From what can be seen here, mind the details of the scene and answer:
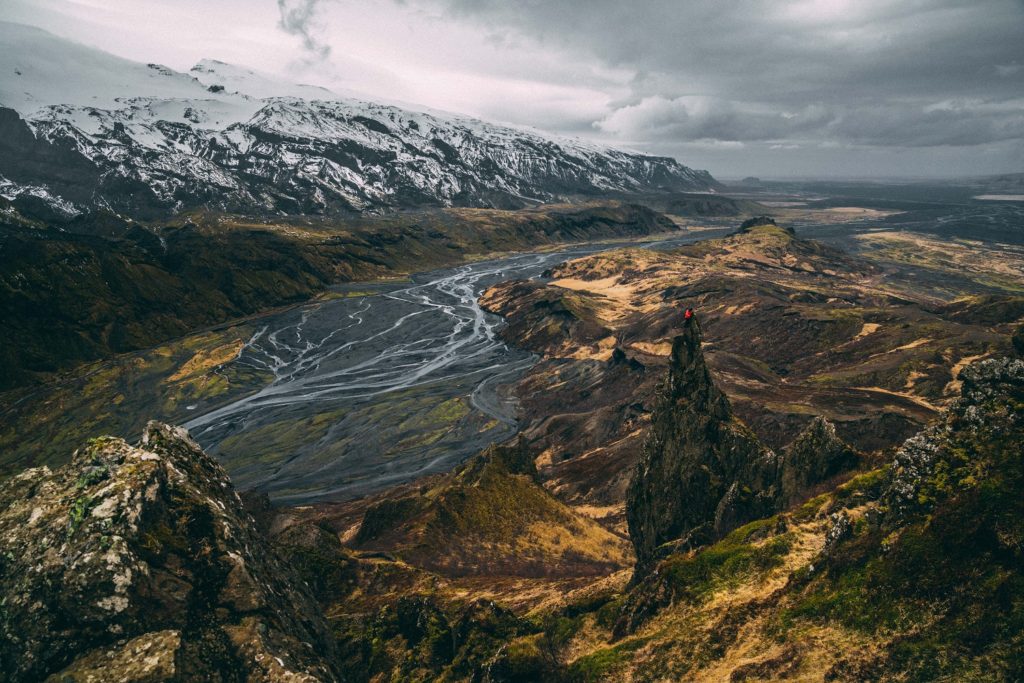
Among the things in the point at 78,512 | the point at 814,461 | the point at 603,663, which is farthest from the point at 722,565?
the point at 78,512

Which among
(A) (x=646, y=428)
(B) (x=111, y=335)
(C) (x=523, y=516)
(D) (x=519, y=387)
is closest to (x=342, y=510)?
(C) (x=523, y=516)

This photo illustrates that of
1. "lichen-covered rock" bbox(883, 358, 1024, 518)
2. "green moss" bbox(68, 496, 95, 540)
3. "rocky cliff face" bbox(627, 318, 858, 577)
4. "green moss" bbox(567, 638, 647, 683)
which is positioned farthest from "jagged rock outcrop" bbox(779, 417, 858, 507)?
"green moss" bbox(68, 496, 95, 540)

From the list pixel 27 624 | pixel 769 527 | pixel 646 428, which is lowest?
pixel 646 428

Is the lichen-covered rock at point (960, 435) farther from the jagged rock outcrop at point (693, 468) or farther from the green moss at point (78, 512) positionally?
the green moss at point (78, 512)

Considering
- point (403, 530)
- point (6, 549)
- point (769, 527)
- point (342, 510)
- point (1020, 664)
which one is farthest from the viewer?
point (342, 510)

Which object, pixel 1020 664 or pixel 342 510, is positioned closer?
pixel 1020 664

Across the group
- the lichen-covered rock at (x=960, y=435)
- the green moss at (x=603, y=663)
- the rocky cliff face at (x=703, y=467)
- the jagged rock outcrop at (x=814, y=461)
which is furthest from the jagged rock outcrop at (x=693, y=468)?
the lichen-covered rock at (x=960, y=435)

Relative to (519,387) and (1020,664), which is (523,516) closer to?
(1020,664)

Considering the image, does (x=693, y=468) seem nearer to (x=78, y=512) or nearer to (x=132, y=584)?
(x=132, y=584)
